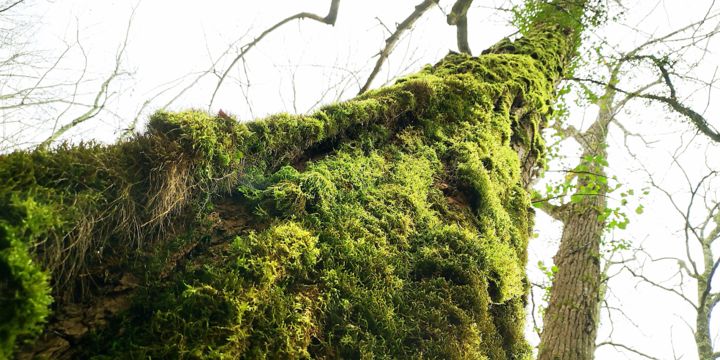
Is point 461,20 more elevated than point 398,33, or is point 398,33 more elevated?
point 461,20

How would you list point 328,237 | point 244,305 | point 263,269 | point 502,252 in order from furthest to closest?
point 502,252
point 328,237
point 263,269
point 244,305

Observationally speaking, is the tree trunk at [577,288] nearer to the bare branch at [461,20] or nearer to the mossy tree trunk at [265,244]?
the bare branch at [461,20]

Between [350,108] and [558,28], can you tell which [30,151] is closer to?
[350,108]

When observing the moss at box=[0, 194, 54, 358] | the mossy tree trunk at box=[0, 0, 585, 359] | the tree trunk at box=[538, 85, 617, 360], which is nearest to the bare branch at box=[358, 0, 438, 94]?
the tree trunk at box=[538, 85, 617, 360]

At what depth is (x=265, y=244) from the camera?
164 cm

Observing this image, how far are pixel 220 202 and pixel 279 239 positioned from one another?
421 millimetres

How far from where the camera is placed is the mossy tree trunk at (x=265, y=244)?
1.31 meters

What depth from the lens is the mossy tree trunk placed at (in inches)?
51.4

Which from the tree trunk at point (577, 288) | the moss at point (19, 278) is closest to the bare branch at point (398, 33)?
the tree trunk at point (577, 288)

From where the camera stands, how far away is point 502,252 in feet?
8.32

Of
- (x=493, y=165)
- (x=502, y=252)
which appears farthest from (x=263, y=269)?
(x=493, y=165)

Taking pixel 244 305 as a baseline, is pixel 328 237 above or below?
above

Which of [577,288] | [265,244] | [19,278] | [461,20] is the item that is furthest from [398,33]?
[19,278]

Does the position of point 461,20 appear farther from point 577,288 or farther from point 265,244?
point 265,244
